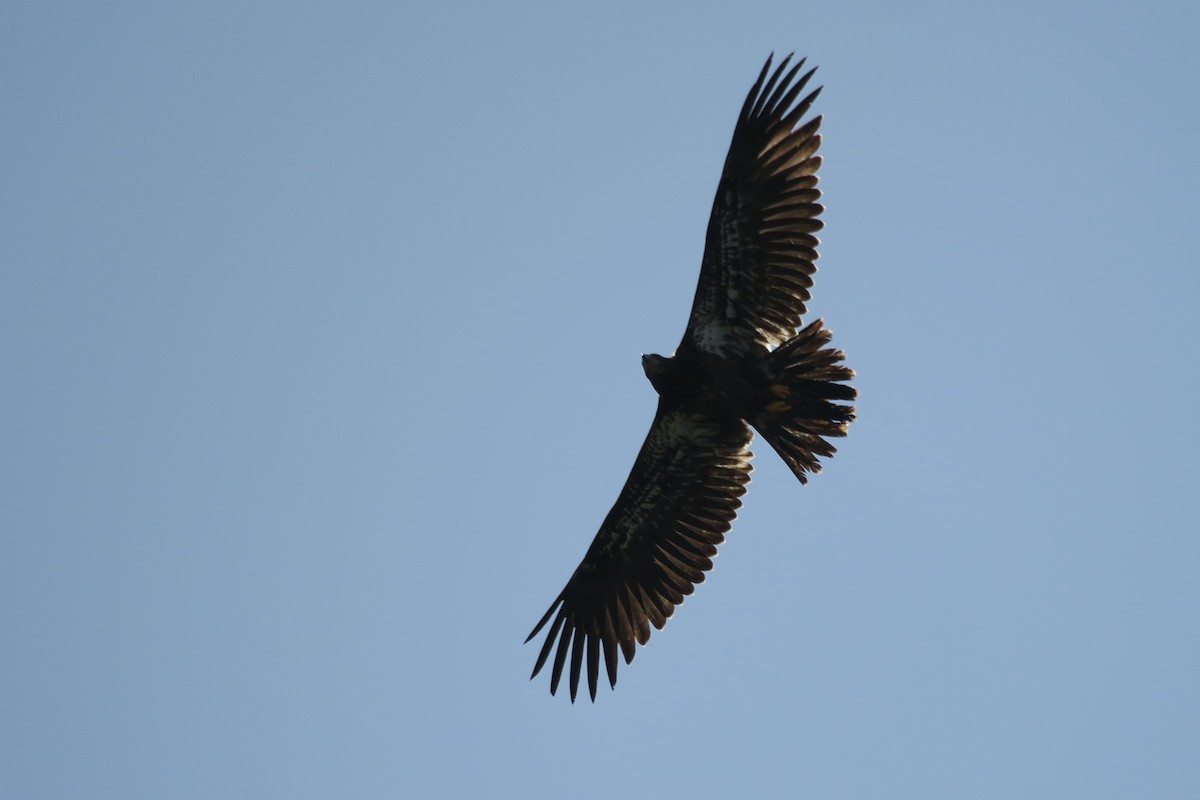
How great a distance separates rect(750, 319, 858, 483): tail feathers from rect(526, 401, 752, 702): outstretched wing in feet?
2.54

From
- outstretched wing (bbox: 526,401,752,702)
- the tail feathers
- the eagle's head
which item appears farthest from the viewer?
outstretched wing (bbox: 526,401,752,702)

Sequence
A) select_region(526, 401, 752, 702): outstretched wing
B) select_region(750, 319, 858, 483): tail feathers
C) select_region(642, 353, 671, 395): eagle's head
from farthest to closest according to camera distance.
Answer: select_region(526, 401, 752, 702): outstretched wing
select_region(642, 353, 671, 395): eagle's head
select_region(750, 319, 858, 483): tail feathers

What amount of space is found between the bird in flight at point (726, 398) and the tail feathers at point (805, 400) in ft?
0.04

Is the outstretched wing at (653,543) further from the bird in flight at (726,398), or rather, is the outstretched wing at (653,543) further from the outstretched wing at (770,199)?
the outstretched wing at (770,199)

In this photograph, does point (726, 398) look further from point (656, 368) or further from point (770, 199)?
point (770, 199)

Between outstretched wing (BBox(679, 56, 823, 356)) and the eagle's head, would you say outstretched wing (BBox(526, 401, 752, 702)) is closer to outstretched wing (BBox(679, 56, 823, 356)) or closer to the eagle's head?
the eagle's head

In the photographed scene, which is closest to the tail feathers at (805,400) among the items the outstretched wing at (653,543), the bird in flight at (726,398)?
the bird in flight at (726,398)

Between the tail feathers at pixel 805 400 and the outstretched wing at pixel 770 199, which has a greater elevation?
the outstretched wing at pixel 770 199

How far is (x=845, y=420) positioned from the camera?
10.2 m

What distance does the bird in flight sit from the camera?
10203 millimetres

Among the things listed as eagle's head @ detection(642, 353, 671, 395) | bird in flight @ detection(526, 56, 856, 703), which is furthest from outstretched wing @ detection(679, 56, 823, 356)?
eagle's head @ detection(642, 353, 671, 395)

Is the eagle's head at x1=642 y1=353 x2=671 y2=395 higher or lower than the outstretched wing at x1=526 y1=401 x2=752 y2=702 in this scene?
higher

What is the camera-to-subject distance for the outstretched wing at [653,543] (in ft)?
37.0

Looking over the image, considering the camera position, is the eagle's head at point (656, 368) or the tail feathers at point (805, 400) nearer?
the tail feathers at point (805, 400)
